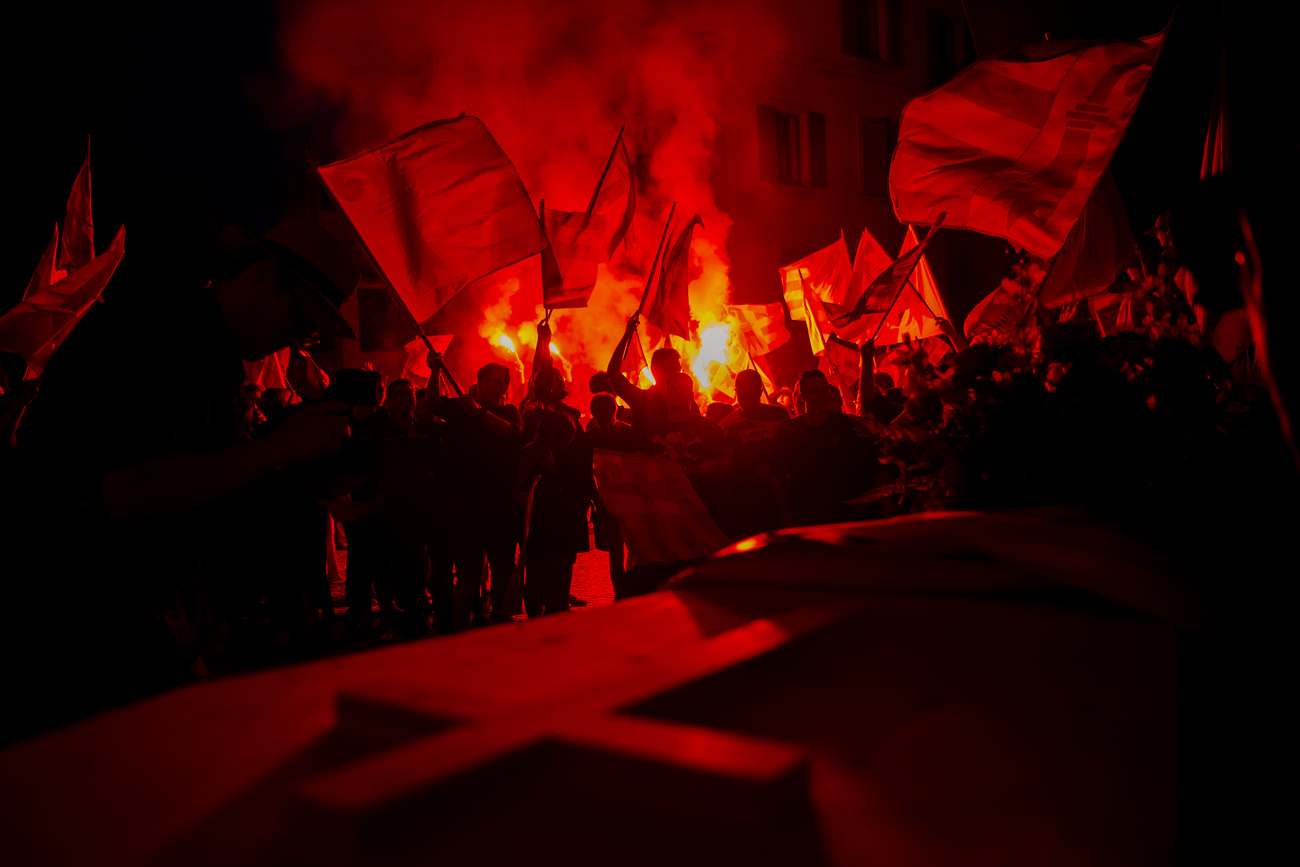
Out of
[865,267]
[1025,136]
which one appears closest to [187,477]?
[1025,136]

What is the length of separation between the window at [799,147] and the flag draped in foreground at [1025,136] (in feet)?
56.7

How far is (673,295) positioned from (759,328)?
3.70 meters

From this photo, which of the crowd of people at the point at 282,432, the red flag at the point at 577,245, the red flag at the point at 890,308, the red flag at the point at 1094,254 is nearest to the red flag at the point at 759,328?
the red flag at the point at 890,308

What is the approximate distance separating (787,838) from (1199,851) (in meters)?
0.52

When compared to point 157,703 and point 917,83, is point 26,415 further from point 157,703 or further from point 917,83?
point 917,83

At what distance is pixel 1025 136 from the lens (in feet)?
16.8

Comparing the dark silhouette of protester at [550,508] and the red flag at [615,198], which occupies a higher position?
the red flag at [615,198]

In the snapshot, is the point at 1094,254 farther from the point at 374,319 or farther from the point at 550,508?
the point at 374,319

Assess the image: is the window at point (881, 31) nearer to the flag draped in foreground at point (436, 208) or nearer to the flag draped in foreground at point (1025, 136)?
the flag draped in foreground at point (1025, 136)

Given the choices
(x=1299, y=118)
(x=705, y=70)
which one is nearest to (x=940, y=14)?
(x=705, y=70)

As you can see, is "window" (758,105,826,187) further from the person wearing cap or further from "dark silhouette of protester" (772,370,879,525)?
the person wearing cap

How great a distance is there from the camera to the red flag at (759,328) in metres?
12.2

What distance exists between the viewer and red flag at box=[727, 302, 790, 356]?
12.2 meters

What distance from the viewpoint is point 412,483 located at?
6516 mm
